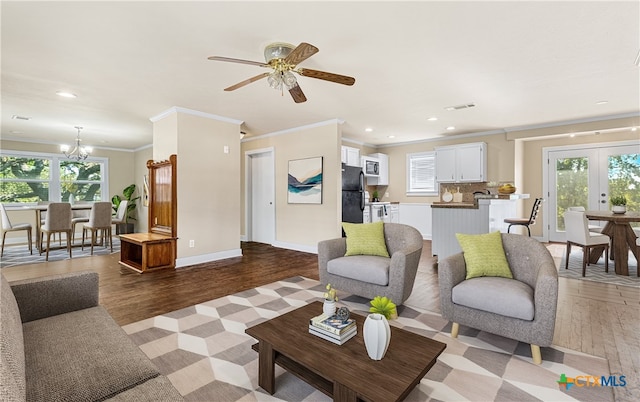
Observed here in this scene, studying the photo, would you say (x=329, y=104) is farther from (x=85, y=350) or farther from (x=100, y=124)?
(x=100, y=124)

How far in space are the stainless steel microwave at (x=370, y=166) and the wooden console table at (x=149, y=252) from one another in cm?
455

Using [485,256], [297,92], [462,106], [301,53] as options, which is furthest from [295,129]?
[485,256]

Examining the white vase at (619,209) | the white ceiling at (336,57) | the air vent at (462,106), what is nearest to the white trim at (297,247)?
the white ceiling at (336,57)

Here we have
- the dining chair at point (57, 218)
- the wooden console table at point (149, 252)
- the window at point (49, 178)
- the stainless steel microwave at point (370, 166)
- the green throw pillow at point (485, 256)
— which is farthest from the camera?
the stainless steel microwave at point (370, 166)

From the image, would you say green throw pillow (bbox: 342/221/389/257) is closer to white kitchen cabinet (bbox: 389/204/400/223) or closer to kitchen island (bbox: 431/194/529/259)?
kitchen island (bbox: 431/194/529/259)

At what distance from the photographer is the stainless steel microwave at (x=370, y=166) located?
7.31m

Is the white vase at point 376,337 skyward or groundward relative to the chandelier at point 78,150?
groundward

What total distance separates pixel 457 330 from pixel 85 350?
2366mm

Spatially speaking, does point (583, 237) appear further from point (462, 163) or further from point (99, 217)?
point (99, 217)

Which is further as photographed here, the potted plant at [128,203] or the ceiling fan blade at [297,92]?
the potted plant at [128,203]

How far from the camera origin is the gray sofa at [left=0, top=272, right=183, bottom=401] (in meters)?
1.01

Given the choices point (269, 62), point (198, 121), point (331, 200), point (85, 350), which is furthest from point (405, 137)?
point (85, 350)

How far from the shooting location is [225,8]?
2.14 m

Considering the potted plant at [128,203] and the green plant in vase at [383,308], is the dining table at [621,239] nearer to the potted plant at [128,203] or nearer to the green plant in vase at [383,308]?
the green plant in vase at [383,308]
